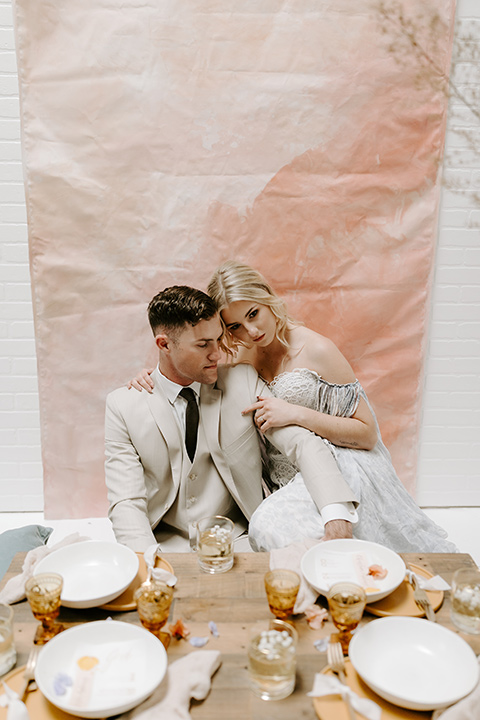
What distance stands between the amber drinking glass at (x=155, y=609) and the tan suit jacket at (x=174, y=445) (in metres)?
0.72

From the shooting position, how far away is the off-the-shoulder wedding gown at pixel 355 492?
→ 2.12 meters

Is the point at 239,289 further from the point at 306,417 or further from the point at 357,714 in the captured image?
the point at 357,714

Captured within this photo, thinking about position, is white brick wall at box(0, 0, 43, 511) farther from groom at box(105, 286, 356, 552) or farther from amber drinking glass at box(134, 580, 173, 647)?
amber drinking glass at box(134, 580, 173, 647)

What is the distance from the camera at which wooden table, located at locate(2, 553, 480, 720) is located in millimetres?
1207

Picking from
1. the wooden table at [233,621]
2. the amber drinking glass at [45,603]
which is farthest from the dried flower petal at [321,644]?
the amber drinking glass at [45,603]

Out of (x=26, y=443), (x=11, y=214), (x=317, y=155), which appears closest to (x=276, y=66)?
(x=317, y=155)

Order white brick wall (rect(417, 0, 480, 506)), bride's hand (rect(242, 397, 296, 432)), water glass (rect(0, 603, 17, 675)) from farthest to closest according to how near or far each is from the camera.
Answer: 1. white brick wall (rect(417, 0, 480, 506))
2. bride's hand (rect(242, 397, 296, 432))
3. water glass (rect(0, 603, 17, 675))

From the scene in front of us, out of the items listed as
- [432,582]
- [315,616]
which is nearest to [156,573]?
[315,616]

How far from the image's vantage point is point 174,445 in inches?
89.4

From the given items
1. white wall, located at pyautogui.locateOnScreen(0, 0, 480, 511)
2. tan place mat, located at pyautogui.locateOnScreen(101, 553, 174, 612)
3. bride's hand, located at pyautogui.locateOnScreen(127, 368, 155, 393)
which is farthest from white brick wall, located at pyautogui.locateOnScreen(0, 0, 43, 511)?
tan place mat, located at pyautogui.locateOnScreen(101, 553, 174, 612)

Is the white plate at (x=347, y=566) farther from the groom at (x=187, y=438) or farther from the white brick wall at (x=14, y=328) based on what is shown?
the white brick wall at (x=14, y=328)

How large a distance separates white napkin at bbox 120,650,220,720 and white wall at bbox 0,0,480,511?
79.1 inches

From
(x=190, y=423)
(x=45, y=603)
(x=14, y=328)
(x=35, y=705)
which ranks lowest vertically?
(x=35, y=705)

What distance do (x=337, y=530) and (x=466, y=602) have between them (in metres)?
0.54
